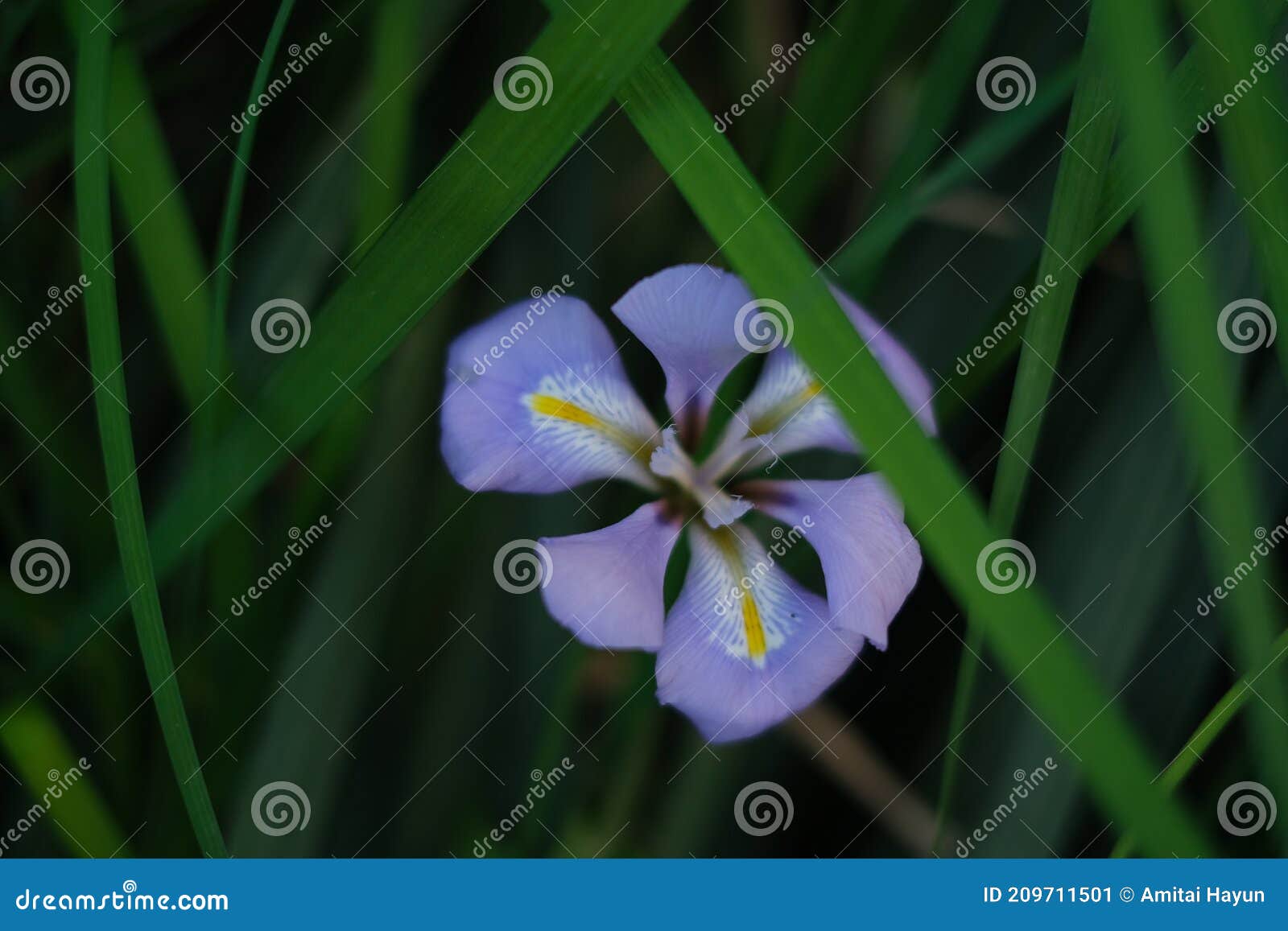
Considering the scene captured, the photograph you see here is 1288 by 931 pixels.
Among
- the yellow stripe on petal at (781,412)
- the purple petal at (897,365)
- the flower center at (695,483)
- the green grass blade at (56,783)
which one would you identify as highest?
the purple petal at (897,365)

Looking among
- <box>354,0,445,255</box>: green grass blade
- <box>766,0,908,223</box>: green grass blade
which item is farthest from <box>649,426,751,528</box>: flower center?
<box>354,0,445,255</box>: green grass blade

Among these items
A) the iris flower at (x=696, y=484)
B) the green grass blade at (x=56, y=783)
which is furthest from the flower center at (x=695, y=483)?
the green grass blade at (x=56, y=783)

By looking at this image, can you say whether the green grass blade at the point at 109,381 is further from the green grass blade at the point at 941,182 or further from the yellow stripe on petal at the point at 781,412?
the green grass blade at the point at 941,182

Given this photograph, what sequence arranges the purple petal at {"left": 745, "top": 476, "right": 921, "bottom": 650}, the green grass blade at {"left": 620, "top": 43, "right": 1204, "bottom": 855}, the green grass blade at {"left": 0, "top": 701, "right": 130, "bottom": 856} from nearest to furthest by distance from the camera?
1. the green grass blade at {"left": 620, "top": 43, "right": 1204, "bottom": 855}
2. the purple petal at {"left": 745, "top": 476, "right": 921, "bottom": 650}
3. the green grass blade at {"left": 0, "top": 701, "right": 130, "bottom": 856}

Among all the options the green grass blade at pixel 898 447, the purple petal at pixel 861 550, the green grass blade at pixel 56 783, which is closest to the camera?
the green grass blade at pixel 898 447

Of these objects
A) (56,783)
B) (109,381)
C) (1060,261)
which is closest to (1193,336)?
(1060,261)

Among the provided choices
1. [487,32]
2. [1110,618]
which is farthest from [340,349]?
[1110,618]

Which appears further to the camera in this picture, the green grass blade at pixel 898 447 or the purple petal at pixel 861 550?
the purple petal at pixel 861 550

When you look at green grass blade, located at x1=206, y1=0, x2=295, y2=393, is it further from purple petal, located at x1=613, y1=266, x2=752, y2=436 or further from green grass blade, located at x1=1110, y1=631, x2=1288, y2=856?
green grass blade, located at x1=1110, y1=631, x2=1288, y2=856
